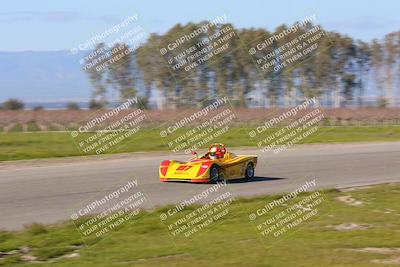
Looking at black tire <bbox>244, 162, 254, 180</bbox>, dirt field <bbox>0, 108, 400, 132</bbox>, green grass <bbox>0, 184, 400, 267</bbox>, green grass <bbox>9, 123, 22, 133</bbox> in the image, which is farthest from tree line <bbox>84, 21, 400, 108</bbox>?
green grass <bbox>0, 184, 400, 267</bbox>

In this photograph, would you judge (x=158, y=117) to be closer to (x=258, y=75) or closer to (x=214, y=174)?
(x=258, y=75)

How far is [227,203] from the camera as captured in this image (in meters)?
14.9

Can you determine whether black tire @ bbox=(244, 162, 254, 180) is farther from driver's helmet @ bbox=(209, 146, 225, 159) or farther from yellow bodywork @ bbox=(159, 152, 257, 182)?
driver's helmet @ bbox=(209, 146, 225, 159)

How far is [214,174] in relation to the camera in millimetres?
18422

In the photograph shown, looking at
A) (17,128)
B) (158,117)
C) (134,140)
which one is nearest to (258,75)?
(158,117)

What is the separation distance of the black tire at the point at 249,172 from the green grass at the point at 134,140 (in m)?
10.1

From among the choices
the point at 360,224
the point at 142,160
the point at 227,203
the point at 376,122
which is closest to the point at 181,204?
the point at 227,203

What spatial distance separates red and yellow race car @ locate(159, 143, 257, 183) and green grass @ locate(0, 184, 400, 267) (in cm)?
445

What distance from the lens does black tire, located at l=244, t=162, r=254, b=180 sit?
19.7m

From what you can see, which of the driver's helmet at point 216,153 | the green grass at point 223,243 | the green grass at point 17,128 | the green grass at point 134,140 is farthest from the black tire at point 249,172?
the green grass at point 17,128

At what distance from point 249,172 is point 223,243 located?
9.43 meters

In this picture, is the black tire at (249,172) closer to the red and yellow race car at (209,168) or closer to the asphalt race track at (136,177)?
the red and yellow race car at (209,168)

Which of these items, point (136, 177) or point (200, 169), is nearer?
point (200, 169)

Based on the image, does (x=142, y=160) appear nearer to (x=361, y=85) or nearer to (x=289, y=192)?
(x=289, y=192)
